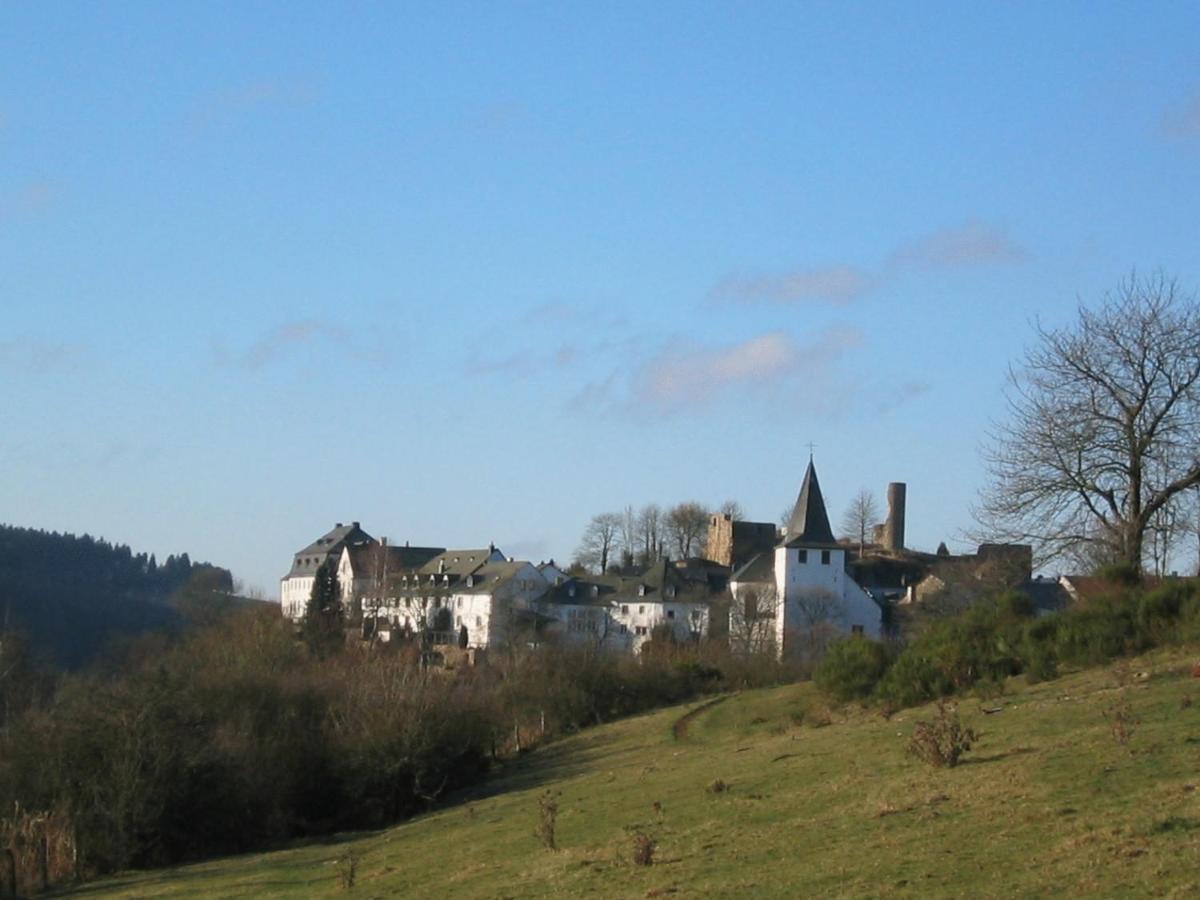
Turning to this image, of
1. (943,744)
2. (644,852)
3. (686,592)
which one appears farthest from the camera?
(686,592)

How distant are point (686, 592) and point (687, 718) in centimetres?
5780

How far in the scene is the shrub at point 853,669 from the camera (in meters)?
39.6

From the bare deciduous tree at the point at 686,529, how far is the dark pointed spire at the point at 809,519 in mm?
49053

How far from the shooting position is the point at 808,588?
94125 millimetres

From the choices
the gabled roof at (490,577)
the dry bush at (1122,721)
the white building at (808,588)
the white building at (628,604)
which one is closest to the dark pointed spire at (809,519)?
the white building at (808,588)

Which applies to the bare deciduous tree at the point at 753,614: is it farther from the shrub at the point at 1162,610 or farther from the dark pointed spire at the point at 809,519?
the shrub at the point at 1162,610

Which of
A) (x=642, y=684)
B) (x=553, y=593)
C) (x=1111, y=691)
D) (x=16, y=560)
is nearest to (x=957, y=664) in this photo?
(x=1111, y=691)

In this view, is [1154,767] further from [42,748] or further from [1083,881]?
[42,748]

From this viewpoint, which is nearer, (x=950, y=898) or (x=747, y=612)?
(x=950, y=898)

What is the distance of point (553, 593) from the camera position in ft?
369

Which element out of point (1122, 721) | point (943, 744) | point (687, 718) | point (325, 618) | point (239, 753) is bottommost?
point (239, 753)

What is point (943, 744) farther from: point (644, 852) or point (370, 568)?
point (370, 568)

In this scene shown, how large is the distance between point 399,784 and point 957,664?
16.0m

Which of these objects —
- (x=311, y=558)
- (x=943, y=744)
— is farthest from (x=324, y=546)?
(x=943, y=744)
